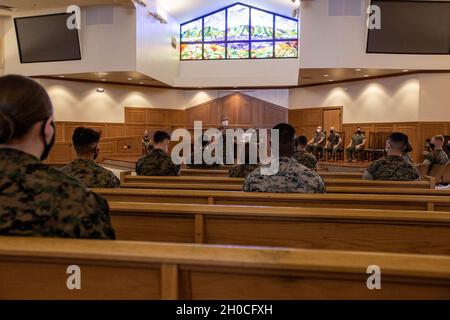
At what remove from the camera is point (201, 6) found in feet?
44.7

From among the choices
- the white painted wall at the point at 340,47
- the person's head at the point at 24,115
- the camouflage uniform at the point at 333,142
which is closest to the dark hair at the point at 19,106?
the person's head at the point at 24,115

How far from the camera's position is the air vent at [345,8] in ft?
32.6

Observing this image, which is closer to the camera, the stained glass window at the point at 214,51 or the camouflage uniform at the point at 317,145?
the camouflage uniform at the point at 317,145

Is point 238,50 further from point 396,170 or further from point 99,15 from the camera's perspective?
point 396,170

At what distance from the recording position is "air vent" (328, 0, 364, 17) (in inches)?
392

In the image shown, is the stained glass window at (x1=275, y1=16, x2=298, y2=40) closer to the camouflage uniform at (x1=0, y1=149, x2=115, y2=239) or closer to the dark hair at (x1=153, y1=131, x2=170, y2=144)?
the dark hair at (x1=153, y1=131, x2=170, y2=144)

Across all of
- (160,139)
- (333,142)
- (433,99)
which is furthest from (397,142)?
(433,99)

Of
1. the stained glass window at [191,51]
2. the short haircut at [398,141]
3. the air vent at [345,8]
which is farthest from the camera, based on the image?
the stained glass window at [191,51]

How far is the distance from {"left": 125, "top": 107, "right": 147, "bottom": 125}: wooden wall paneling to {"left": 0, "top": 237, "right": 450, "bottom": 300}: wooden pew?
1319 centimetres

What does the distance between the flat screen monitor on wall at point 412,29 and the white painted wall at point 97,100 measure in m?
7.91

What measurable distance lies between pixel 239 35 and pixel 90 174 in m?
12.5

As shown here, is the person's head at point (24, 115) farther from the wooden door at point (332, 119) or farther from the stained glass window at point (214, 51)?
the stained glass window at point (214, 51)

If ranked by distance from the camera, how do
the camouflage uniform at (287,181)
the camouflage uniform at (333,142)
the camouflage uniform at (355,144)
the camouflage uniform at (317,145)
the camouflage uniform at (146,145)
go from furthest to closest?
the camouflage uniform at (317,145) → the camouflage uniform at (146,145) → the camouflage uniform at (333,142) → the camouflage uniform at (355,144) → the camouflage uniform at (287,181)

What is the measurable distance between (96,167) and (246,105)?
1223 cm
